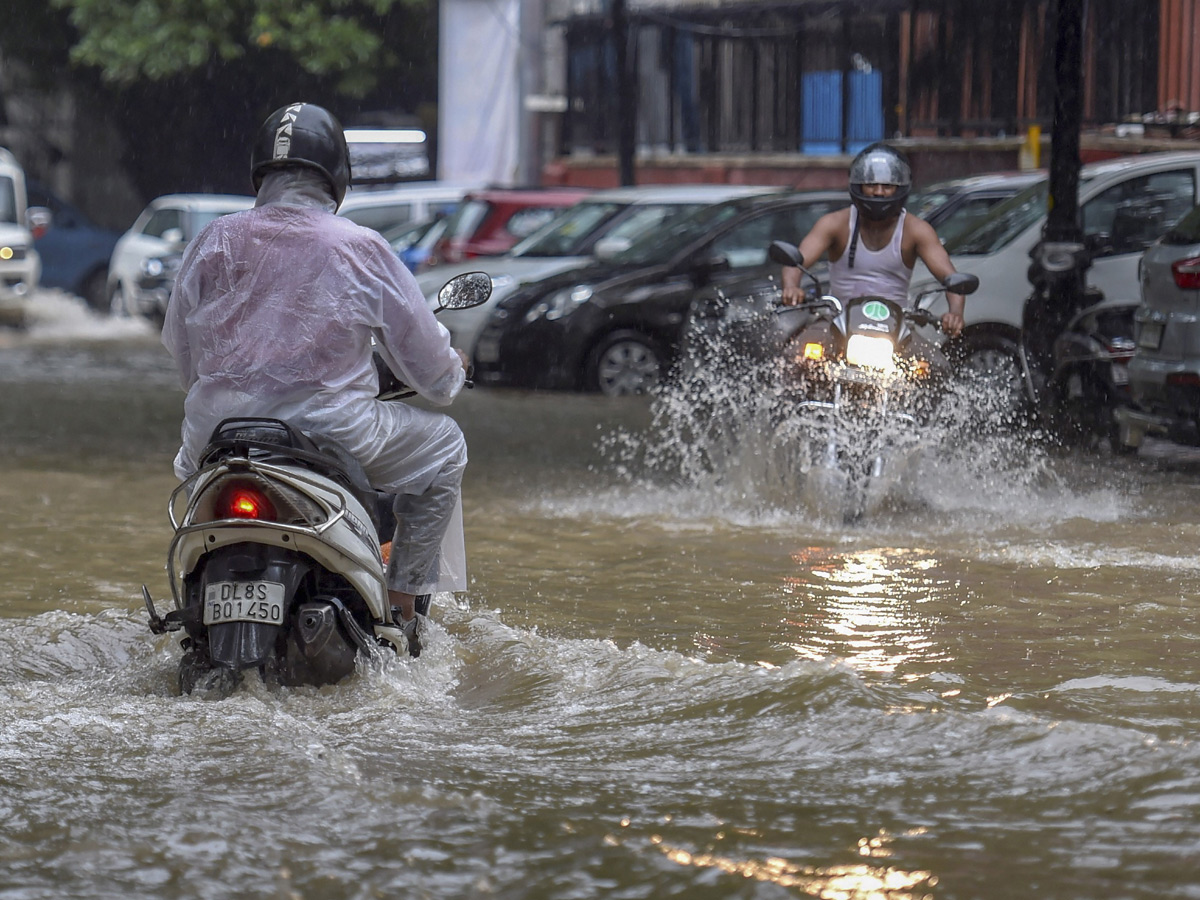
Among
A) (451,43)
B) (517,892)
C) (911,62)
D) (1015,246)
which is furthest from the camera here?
(451,43)

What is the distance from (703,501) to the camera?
895 centimetres

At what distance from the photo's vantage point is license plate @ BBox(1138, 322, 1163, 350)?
898 centimetres

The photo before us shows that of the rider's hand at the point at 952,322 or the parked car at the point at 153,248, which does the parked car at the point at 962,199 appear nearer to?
the rider's hand at the point at 952,322

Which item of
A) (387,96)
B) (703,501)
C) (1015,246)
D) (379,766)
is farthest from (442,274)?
(387,96)

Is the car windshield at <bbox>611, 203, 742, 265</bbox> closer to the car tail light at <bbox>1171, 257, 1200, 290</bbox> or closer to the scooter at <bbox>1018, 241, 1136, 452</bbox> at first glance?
the scooter at <bbox>1018, 241, 1136, 452</bbox>

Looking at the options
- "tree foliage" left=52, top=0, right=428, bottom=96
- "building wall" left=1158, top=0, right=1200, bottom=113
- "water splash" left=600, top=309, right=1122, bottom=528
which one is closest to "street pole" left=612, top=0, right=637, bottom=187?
"building wall" left=1158, top=0, right=1200, bottom=113

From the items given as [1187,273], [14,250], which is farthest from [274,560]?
[14,250]

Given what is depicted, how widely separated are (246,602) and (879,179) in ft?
15.0

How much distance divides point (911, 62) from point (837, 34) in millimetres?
1712

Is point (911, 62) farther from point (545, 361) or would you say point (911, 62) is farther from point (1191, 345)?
point (1191, 345)

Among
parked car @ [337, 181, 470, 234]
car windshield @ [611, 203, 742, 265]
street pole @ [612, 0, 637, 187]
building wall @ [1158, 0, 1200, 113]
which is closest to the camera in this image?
car windshield @ [611, 203, 742, 265]

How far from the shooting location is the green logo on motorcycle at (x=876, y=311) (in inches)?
319

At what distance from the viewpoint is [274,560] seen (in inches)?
180

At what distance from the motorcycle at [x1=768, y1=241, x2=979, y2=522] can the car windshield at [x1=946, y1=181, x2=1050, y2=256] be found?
3.51m
